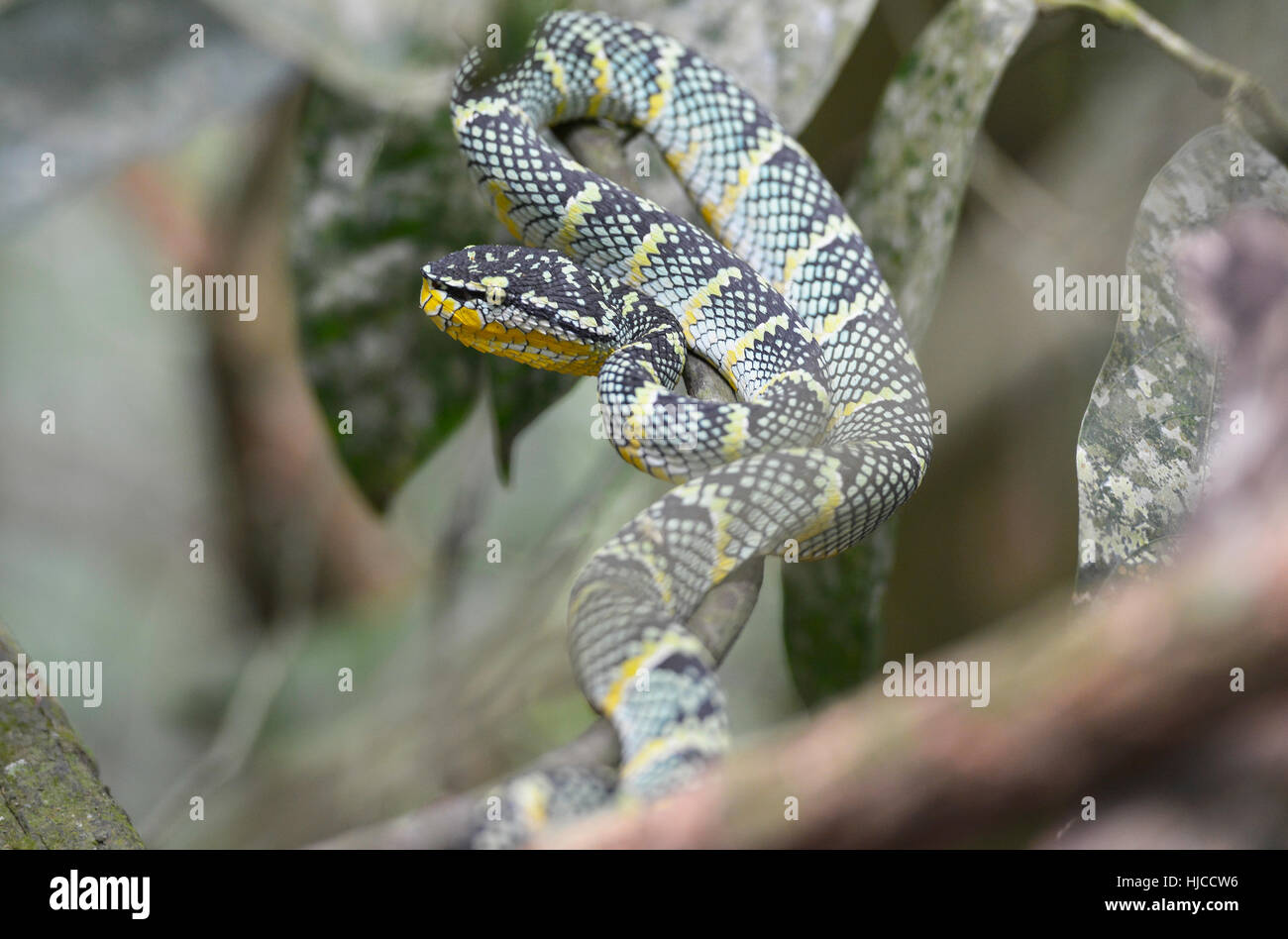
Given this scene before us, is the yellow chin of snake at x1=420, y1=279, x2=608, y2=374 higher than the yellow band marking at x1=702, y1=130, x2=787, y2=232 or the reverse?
the reverse

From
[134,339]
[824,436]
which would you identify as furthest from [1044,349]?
[134,339]

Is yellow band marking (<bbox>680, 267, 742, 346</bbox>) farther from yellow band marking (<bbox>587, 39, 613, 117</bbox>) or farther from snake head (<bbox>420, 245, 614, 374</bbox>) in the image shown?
yellow band marking (<bbox>587, 39, 613, 117</bbox>)

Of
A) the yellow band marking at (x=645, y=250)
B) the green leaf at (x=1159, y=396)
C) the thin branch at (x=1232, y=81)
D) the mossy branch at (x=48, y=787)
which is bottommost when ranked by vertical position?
the mossy branch at (x=48, y=787)

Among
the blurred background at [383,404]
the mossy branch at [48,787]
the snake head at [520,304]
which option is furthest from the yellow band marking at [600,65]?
the mossy branch at [48,787]

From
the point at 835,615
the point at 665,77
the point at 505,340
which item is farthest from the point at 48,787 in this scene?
the point at 665,77

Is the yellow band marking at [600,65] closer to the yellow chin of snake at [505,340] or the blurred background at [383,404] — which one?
the blurred background at [383,404]

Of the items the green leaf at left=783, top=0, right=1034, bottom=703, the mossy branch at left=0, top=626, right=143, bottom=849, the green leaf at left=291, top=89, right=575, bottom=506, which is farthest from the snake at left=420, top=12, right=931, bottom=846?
the mossy branch at left=0, top=626, right=143, bottom=849
